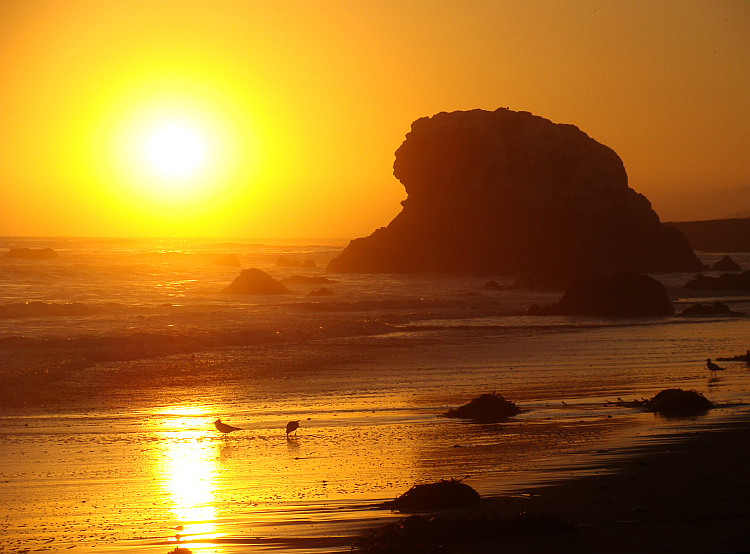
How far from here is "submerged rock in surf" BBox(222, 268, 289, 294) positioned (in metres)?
47.9

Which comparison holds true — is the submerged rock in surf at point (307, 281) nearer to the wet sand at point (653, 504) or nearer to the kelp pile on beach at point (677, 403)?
the kelp pile on beach at point (677, 403)

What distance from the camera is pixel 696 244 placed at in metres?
166

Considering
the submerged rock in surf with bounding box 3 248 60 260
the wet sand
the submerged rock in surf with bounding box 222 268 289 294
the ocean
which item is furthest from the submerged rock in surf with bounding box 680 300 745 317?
the submerged rock in surf with bounding box 3 248 60 260

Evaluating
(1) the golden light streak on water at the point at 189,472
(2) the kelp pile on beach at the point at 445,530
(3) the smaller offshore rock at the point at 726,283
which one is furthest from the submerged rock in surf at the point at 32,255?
(2) the kelp pile on beach at the point at 445,530

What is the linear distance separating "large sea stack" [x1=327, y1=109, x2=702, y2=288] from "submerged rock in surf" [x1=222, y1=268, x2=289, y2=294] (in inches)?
1294

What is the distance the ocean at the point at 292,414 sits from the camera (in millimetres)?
7312

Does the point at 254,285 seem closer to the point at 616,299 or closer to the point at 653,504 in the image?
the point at 616,299

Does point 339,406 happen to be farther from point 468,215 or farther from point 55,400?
point 468,215

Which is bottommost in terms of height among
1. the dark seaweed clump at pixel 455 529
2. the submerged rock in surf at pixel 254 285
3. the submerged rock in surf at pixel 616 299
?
the dark seaweed clump at pixel 455 529

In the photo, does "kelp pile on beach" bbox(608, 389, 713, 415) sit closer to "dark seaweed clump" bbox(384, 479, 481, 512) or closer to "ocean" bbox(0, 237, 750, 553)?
"ocean" bbox(0, 237, 750, 553)

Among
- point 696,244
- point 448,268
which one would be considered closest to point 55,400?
point 448,268

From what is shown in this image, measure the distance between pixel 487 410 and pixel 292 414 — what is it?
3.25 m

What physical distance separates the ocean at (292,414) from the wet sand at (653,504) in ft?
1.58

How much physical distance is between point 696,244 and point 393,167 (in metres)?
99.4
